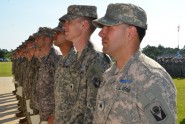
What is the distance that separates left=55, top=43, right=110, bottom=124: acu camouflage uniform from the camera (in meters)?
3.45

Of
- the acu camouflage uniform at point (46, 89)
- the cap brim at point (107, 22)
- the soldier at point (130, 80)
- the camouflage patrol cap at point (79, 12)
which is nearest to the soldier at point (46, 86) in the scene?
the acu camouflage uniform at point (46, 89)

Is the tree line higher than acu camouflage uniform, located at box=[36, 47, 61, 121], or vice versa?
acu camouflage uniform, located at box=[36, 47, 61, 121]

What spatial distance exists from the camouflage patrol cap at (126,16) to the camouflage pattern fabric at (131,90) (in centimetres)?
23

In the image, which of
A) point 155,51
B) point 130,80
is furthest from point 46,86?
point 155,51

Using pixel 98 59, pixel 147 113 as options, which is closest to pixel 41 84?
pixel 98 59

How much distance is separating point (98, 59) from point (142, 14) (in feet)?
2.95

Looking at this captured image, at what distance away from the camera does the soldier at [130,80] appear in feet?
7.71

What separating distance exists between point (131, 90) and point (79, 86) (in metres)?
1.19

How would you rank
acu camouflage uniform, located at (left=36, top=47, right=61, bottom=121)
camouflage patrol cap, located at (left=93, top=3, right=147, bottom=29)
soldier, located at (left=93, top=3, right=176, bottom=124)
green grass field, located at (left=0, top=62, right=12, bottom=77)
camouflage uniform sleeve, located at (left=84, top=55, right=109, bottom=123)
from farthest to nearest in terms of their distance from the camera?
green grass field, located at (left=0, top=62, right=12, bottom=77) < acu camouflage uniform, located at (left=36, top=47, right=61, bottom=121) < camouflage uniform sleeve, located at (left=84, top=55, right=109, bottom=123) < camouflage patrol cap, located at (left=93, top=3, right=147, bottom=29) < soldier, located at (left=93, top=3, right=176, bottom=124)

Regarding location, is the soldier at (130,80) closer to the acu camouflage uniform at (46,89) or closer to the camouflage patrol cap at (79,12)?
the camouflage patrol cap at (79,12)

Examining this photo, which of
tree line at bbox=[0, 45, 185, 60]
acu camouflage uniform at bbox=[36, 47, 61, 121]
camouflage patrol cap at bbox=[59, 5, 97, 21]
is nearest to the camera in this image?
camouflage patrol cap at bbox=[59, 5, 97, 21]

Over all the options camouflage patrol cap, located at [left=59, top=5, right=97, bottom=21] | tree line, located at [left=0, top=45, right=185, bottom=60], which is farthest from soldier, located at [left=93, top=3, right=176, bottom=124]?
tree line, located at [left=0, top=45, right=185, bottom=60]

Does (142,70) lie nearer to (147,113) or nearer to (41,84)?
(147,113)

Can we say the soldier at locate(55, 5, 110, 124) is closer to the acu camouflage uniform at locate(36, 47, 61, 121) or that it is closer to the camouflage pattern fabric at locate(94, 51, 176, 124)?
the camouflage pattern fabric at locate(94, 51, 176, 124)
